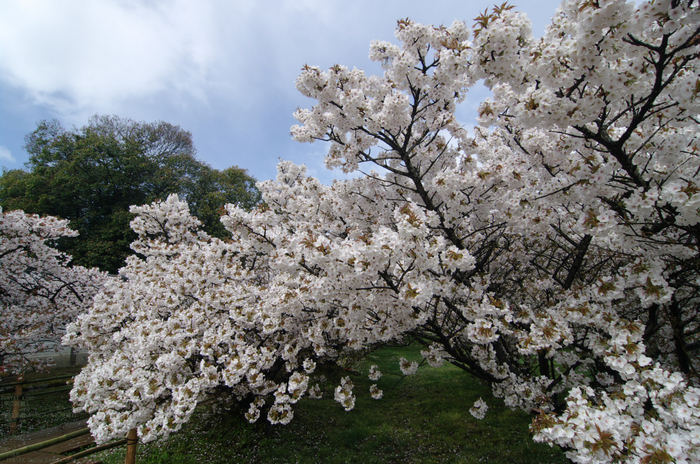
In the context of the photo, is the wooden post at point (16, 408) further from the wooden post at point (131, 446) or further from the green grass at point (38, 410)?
the wooden post at point (131, 446)

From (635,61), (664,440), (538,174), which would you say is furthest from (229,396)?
(635,61)

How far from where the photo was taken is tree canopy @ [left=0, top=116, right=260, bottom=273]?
62.8 ft

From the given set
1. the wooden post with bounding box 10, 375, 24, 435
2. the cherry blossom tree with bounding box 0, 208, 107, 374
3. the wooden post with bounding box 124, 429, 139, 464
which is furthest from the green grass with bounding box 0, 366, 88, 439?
the wooden post with bounding box 124, 429, 139, 464

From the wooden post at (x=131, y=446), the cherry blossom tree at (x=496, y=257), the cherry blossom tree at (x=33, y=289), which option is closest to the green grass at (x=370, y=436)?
the cherry blossom tree at (x=496, y=257)

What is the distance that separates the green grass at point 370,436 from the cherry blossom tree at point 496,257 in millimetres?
1005

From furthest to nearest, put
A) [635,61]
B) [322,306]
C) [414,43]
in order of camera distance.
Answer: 1. [414,43]
2. [322,306]
3. [635,61]

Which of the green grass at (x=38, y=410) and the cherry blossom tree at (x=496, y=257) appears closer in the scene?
the cherry blossom tree at (x=496, y=257)

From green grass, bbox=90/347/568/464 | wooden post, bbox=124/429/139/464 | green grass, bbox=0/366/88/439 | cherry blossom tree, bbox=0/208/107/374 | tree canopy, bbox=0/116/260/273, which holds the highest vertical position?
tree canopy, bbox=0/116/260/273

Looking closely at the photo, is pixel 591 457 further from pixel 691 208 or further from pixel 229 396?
pixel 229 396

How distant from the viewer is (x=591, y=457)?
2.38 m

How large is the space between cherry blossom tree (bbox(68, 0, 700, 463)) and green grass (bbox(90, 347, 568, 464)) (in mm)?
1005

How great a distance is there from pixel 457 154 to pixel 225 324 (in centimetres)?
549

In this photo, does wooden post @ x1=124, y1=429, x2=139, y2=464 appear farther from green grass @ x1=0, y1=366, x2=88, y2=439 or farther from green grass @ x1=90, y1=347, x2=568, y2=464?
green grass @ x1=0, y1=366, x2=88, y2=439

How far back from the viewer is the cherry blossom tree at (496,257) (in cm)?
275
